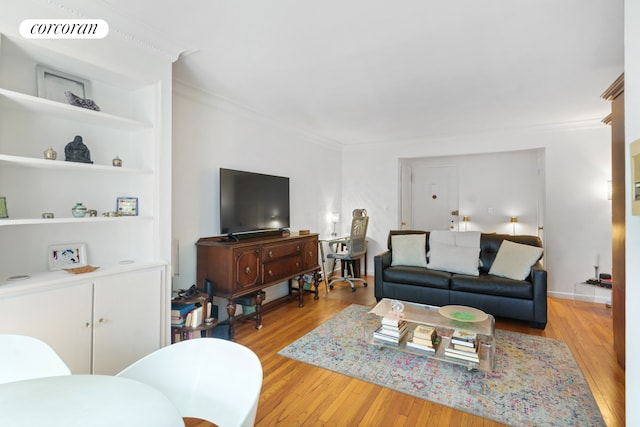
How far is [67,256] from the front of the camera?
208cm

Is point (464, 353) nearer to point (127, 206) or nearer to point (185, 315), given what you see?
point (185, 315)

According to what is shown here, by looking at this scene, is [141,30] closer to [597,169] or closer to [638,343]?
[638,343]

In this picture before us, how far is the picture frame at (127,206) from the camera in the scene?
7.69ft

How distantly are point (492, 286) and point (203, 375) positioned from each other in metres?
3.24

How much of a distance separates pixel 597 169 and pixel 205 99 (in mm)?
5092

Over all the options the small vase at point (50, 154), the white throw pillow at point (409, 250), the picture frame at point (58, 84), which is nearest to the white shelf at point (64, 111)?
the picture frame at point (58, 84)

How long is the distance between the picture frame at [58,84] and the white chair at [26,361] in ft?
5.05

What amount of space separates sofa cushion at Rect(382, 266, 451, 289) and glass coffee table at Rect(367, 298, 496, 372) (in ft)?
2.36

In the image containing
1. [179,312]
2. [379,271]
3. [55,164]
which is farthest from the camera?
[379,271]

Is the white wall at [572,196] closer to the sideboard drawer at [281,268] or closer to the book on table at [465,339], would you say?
the book on table at [465,339]

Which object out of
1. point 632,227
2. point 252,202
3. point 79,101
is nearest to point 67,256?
point 79,101

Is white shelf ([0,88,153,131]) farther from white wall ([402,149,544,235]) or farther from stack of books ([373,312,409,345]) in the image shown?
white wall ([402,149,544,235])

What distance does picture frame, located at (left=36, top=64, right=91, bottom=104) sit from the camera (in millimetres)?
1938

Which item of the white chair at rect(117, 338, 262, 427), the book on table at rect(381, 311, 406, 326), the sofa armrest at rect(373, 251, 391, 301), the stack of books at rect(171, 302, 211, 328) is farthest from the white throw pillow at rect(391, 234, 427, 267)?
the white chair at rect(117, 338, 262, 427)
